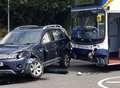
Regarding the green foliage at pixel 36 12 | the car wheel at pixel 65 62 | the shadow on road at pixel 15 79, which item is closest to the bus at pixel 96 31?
the car wheel at pixel 65 62

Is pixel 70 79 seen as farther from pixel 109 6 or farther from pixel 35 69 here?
pixel 109 6

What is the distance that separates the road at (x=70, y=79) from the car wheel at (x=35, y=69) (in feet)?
0.68

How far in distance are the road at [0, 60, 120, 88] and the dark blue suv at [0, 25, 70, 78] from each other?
0.43m

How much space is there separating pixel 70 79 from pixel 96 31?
296 centimetres

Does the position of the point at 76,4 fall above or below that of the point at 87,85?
above

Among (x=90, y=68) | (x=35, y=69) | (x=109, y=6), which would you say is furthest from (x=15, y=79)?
(x=109, y=6)

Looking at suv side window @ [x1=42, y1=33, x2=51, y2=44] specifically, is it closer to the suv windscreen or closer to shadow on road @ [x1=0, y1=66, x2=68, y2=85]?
the suv windscreen

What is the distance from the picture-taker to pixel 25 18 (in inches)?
2122

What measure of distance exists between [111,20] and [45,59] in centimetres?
385

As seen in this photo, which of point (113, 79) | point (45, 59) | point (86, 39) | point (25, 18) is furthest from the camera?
point (25, 18)

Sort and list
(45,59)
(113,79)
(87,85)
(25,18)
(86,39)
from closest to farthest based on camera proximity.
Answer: (87,85) → (113,79) → (45,59) → (86,39) → (25,18)

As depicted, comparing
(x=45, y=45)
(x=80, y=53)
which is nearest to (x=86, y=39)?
(x=80, y=53)

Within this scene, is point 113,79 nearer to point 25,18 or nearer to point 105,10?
point 105,10

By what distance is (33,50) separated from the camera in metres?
16.1
